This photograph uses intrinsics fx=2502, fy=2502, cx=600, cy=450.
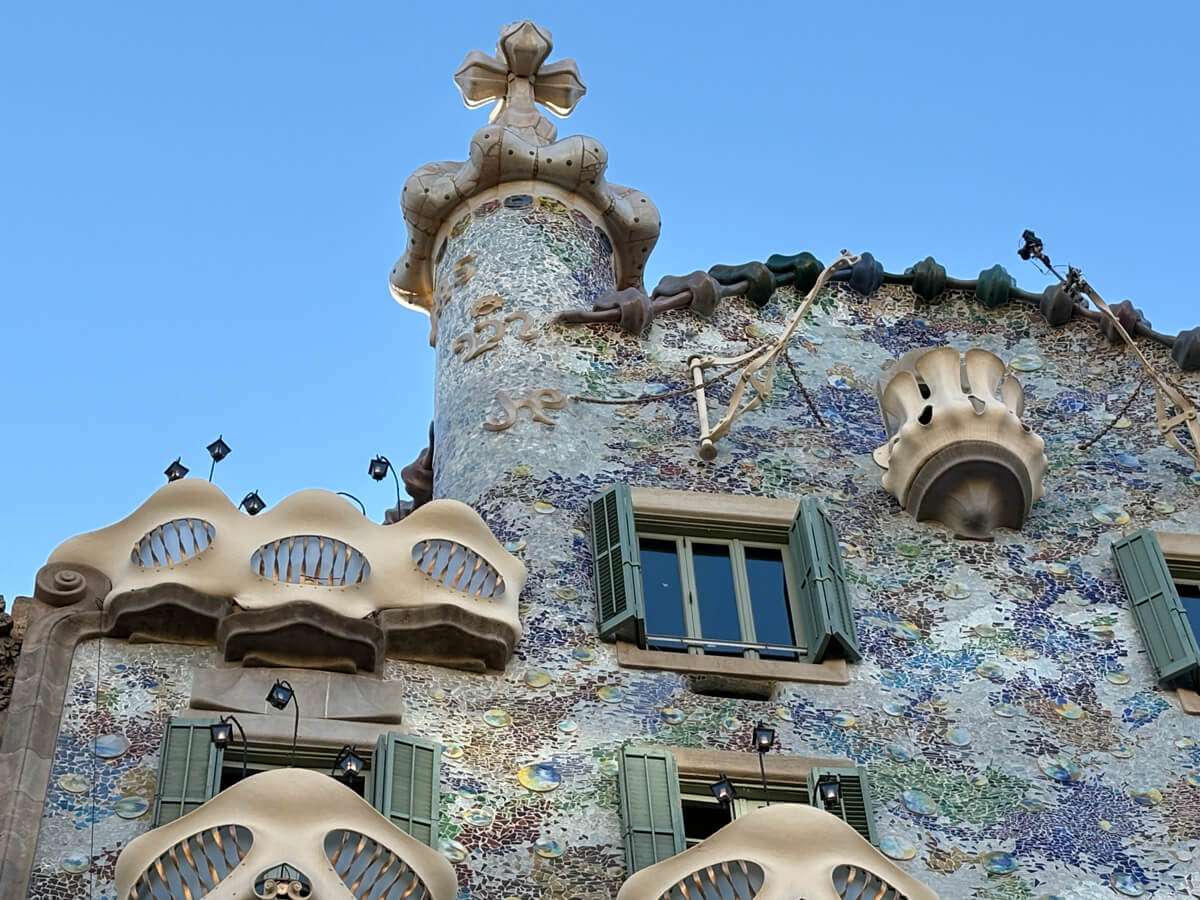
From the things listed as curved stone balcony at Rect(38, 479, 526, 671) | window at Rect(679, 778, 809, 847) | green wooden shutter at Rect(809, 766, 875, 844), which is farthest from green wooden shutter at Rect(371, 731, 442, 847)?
green wooden shutter at Rect(809, 766, 875, 844)

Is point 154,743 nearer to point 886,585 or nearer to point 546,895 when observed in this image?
point 546,895

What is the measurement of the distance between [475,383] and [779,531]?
7.40ft

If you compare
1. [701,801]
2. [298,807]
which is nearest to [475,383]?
[701,801]

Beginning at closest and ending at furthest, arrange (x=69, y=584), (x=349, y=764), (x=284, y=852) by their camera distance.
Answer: (x=284, y=852), (x=349, y=764), (x=69, y=584)

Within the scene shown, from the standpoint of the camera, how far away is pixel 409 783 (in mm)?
11891

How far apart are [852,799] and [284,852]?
3.04 metres

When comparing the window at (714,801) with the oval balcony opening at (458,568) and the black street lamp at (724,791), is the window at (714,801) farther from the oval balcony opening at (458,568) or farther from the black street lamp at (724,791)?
the oval balcony opening at (458,568)

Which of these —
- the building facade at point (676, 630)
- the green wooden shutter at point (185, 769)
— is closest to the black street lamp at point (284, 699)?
the building facade at point (676, 630)

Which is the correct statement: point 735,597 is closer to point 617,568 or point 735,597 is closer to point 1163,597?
point 617,568

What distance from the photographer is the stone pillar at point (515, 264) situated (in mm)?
14906

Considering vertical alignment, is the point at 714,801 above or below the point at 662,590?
below

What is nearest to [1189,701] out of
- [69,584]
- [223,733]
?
[223,733]

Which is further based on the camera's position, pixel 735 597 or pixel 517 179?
pixel 517 179

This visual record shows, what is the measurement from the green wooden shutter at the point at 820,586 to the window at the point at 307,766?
2330mm
